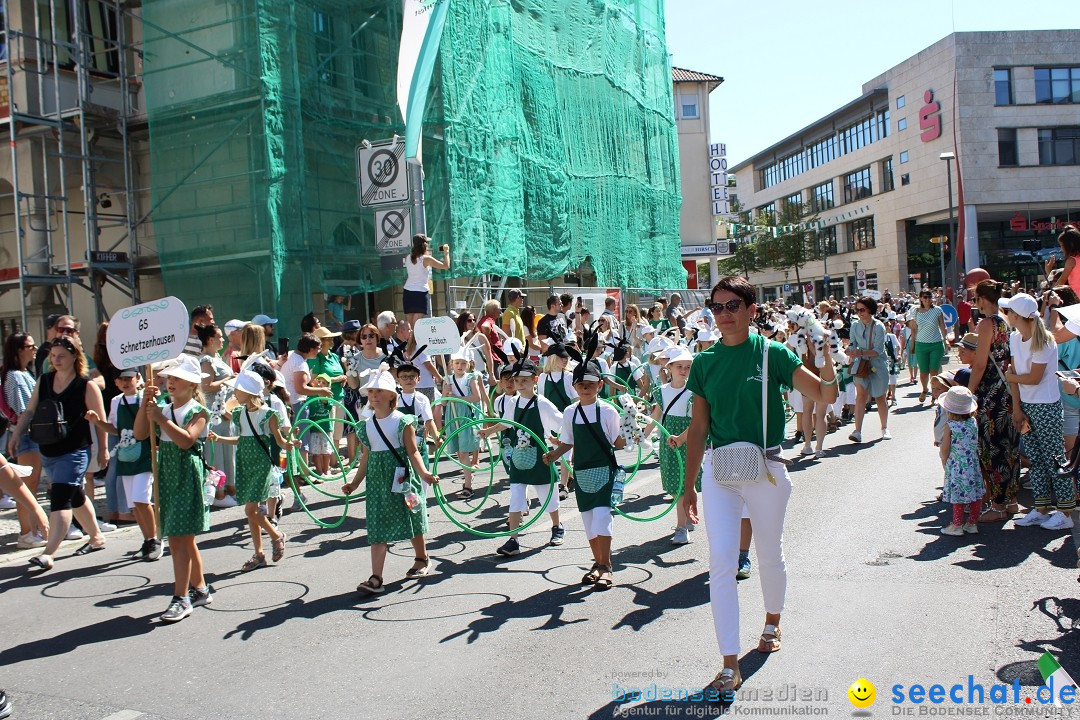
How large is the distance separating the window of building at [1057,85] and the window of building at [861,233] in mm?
13385

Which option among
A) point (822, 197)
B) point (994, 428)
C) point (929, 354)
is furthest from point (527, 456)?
point (822, 197)

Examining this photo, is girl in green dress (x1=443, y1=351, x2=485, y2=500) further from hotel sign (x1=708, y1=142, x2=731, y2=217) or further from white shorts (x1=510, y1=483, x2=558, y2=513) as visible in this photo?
hotel sign (x1=708, y1=142, x2=731, y2=217)

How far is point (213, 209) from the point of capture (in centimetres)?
1694

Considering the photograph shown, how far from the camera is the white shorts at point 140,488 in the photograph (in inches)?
310

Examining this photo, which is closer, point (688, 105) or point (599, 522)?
point (599, 522)

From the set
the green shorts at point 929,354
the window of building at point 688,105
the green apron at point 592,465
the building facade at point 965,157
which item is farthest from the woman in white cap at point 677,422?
the window of building at point 688,105

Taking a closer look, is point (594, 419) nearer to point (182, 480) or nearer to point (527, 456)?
point (527, 456)

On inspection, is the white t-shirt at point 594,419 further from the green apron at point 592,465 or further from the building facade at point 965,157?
the building facade at point 965,157

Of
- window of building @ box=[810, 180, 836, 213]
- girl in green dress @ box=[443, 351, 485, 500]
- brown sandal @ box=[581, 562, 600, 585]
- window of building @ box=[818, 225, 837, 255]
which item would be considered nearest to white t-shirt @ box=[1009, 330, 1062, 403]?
brown sandal @ box=[581, 562, 600, 585]

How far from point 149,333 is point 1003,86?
54636 mm

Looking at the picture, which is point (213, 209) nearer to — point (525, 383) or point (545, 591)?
point (525, 383)

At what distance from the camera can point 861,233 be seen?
64188mm

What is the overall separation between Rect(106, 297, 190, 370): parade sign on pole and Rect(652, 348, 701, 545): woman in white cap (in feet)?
13.1

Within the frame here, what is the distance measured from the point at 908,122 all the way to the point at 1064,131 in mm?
8455
